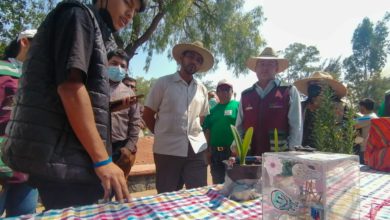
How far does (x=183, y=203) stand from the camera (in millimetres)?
1149

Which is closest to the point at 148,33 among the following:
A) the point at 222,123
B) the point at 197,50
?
the point at 222,123

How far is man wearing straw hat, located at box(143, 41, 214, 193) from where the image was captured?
2.71 meters

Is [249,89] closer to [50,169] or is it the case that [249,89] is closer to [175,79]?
[175,79]

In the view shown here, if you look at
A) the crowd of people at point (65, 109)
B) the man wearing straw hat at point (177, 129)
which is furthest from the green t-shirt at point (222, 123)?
the crowd of people at point (65, 109)

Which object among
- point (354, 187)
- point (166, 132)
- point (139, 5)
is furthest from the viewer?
point (166, 132)

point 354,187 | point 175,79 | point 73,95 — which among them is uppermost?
point 175,79

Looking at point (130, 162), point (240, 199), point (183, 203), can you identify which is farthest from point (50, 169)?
point (130, 162)

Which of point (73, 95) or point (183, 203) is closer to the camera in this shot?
point (73, 95)

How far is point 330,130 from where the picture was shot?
1055 mm

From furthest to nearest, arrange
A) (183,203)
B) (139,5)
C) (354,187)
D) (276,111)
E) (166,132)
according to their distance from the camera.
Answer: (166,132), (276,111), (139,5), (183,203), (354,187)

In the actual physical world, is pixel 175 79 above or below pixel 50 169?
above

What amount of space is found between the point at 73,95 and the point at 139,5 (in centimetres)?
56

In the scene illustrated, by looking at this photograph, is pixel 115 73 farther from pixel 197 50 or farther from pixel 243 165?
pixel 243 165

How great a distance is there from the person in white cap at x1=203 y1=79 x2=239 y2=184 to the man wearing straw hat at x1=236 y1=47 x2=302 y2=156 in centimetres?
86
